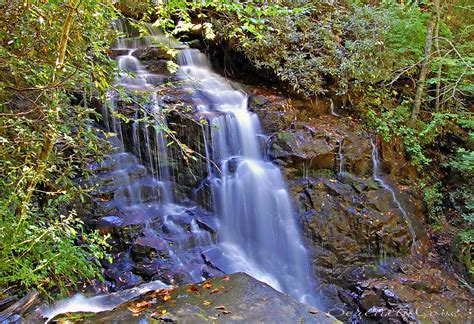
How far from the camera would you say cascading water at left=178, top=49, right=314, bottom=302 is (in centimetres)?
548

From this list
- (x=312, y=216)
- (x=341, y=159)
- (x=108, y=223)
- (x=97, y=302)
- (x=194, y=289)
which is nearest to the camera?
(x=194, y=289)

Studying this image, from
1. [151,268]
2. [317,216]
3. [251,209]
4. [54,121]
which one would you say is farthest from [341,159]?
[54,121]

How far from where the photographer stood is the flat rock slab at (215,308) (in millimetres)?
2621

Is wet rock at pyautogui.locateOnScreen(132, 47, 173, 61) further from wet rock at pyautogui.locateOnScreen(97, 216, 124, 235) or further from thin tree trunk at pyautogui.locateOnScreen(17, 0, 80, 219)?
thin tree trunk at pyautogui.locateOnScreen(17, 0, 80, 219)

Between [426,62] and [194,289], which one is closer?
[194,289]

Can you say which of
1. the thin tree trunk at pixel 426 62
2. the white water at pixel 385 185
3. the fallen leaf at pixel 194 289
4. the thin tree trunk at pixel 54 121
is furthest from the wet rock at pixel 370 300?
the thin tree trunk at pixel 54 121

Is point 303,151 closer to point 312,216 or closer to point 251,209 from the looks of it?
point 312,216

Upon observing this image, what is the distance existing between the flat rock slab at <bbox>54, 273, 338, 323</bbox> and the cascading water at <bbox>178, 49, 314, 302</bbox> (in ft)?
6.51

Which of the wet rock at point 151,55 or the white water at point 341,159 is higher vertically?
the wet rock at point 151,55

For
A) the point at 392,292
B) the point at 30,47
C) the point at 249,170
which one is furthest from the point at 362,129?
the point at 30,47

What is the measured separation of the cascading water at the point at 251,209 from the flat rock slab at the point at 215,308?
1986 millimetres

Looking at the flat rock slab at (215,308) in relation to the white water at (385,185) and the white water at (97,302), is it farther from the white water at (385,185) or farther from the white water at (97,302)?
the white water at (385,185)

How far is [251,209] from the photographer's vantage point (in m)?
5.99

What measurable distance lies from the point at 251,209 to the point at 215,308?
3.28 meters
